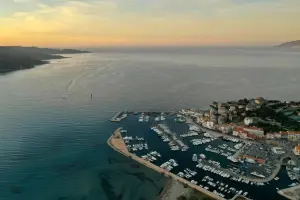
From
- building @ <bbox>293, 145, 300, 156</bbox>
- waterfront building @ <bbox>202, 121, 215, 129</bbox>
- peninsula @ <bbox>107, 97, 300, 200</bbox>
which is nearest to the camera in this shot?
peninsula @ <bbox>107, 97, 300, 200</bbox>

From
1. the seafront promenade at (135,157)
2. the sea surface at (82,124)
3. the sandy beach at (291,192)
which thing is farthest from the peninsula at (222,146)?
the sea surface at (82,124)

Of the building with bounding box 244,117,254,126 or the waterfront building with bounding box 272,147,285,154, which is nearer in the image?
the waterfront building with bounding box 272,147,285,154

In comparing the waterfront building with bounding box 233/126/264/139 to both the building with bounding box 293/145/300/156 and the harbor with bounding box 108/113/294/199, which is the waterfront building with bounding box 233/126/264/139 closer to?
the harbor with bounding box 108/113/294/199

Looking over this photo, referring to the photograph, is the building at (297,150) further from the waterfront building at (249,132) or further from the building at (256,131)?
the building at (256,131)

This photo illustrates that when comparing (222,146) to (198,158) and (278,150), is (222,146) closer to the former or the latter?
(198,158)

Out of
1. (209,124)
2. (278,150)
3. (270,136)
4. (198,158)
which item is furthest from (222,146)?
(270,136)

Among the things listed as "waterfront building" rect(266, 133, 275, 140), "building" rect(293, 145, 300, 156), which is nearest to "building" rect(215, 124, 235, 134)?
"waterfront building" rect(266, 133, 275, 140)
